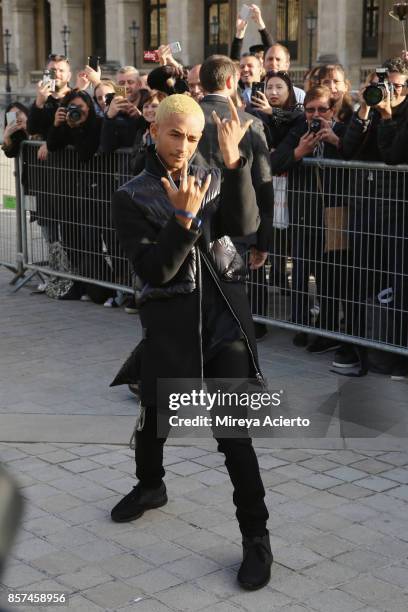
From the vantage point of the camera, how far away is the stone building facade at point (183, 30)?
45.3m

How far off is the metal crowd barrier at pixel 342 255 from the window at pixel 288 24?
4587 centimetres

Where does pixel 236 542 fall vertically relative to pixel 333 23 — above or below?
below

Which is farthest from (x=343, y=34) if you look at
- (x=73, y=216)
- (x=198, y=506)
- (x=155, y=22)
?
(x=198, y=506)

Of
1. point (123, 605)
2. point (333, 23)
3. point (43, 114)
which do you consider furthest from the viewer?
point (333, 23)

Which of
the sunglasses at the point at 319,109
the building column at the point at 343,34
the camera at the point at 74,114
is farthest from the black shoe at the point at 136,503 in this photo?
the building column at the point at 343,34

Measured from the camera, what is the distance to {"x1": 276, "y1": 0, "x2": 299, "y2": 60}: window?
52.7m

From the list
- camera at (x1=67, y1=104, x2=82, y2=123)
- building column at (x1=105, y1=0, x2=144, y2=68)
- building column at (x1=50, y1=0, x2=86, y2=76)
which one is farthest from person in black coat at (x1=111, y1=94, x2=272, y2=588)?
building column at (x1=50, y1=0, x2=86, y2=76)

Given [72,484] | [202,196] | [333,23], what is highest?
[333,23]

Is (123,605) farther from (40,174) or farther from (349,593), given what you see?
(40,174)

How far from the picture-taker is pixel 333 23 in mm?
45188

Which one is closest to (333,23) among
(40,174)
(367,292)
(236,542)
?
(40,174)

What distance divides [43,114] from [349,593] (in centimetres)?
718

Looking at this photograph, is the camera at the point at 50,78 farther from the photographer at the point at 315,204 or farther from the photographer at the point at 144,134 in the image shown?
the photographer at the point at 315,204

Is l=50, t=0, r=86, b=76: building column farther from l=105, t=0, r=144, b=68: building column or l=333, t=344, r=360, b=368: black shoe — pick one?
l=333, t=344, r=360, b=368: black shoe
